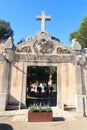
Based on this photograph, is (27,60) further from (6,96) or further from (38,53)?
(6,96)

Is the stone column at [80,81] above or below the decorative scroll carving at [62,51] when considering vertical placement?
below

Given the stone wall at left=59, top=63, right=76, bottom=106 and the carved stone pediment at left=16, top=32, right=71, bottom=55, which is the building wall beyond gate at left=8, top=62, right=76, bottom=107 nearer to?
the stone wall at left=59, top=63, right=76, bottom=106

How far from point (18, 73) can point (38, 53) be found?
1923 mm

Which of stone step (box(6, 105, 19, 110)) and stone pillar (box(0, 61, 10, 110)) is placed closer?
stone pillar (box(0, 61, 10, 110))

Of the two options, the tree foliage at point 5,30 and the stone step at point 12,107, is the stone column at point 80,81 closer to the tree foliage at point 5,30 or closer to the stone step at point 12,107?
the stone step at point 12,107

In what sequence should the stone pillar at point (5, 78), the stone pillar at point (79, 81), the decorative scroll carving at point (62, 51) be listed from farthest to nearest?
the decorative scroll carving at point (62, 51) < the stone pillar at point (79, 81) < the stone pillar at point (5, 78)

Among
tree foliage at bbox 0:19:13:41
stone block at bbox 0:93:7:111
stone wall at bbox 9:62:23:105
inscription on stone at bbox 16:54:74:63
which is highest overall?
tree foliage at bbox 0:19:13:41

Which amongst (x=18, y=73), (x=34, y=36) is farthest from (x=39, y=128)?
(x=34, y=36)

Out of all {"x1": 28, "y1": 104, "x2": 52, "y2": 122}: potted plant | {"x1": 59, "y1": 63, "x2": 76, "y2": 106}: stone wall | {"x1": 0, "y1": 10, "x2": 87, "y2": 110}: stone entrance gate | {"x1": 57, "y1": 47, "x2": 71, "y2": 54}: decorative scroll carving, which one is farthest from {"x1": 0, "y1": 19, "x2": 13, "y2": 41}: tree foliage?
{"x1": 28, "y1": 104, "x2": 52, "y2": 122}: potted plant

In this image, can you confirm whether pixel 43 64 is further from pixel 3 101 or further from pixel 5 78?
pixel 3 101

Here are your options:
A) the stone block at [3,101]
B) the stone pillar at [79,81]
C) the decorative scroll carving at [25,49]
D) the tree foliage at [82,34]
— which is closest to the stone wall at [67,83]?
the stone pillar at [79,81]

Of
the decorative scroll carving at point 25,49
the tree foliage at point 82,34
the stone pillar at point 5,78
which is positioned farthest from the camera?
the tree foliage at point 82,34

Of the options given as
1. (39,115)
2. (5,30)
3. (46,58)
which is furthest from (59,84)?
(5,30)

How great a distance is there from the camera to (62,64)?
12.1 metres
